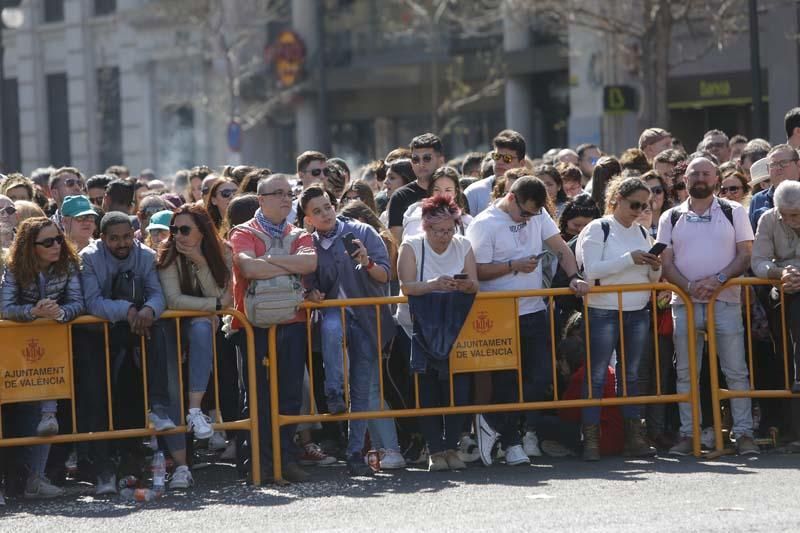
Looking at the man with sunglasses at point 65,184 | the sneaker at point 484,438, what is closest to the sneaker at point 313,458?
the sneaker at point 484,438

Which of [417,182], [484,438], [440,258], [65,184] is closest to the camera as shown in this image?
[440,258]

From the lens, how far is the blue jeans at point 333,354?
9.88 meters

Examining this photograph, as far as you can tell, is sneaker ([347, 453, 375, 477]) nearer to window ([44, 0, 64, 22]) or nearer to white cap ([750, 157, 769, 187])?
white cap ([750, 157, 769, 187])

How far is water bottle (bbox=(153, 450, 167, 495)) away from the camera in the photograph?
9516mm

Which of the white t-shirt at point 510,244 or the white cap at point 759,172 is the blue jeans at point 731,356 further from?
the white cap at point 759,172

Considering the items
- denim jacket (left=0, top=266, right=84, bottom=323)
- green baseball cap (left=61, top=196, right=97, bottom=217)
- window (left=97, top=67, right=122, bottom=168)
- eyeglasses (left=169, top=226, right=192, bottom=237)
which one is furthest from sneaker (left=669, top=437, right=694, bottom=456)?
window (left=97, top=67, right=122, bottom=168)

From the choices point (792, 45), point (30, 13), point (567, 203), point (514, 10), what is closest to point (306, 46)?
point (30, 13)

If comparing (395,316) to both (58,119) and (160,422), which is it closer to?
(160,422)

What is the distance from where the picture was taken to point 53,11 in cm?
4766

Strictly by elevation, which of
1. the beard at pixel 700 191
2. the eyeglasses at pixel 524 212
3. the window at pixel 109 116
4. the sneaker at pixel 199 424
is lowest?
the sneaker at pixel 199 424

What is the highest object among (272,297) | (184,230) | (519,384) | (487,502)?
(184,230)

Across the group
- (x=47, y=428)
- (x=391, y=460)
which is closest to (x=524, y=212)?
(x=391, y=460)

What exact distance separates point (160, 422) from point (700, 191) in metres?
3.88

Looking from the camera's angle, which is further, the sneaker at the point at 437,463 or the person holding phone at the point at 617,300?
the person holding phone at the point at 617,300
